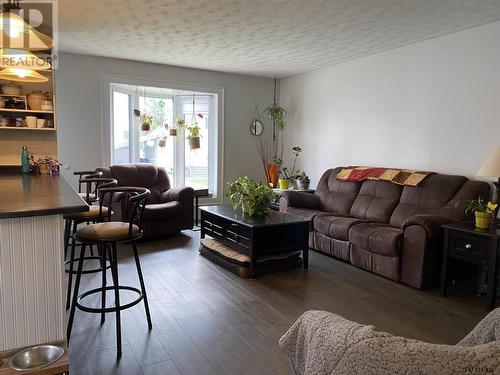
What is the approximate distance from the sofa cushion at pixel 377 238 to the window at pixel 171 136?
3.08 metres

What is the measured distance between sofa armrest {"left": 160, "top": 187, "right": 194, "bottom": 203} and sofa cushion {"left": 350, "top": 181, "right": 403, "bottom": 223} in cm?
218

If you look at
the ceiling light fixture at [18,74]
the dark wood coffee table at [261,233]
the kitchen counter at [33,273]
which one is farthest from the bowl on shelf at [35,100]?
the kitchen counter at [33,273]

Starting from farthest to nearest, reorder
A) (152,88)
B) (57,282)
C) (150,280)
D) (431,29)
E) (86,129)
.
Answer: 1. (152,88)
2. (86,129)
3. (431,29)
4. (150,280)
5. (57,282)

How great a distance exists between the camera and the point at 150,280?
3459 mm

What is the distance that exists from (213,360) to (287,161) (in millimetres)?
4725

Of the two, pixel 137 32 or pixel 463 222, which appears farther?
pixel 137 32

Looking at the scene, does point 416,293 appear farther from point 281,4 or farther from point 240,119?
point 240,119

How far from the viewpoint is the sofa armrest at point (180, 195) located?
520 cm

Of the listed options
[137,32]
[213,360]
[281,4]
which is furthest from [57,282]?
[137,32]

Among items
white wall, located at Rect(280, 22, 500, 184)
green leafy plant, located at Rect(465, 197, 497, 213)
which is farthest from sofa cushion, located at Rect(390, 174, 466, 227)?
white wall, located at Rect(280, 22, 500, 184)

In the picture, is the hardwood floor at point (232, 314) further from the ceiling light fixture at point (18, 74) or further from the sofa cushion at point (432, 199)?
the ceiling light fixture at point (18, 74)

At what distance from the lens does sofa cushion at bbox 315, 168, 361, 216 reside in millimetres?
4750

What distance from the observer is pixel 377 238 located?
142 inches

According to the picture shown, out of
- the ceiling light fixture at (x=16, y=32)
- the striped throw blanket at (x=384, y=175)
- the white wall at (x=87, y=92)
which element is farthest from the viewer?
the white wall at (x=87, y=92)
